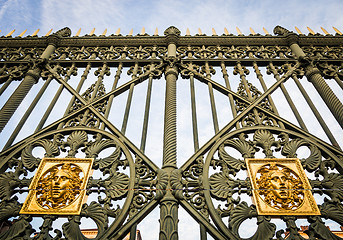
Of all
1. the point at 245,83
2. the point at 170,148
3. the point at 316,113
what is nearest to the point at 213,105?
the point at 245,83

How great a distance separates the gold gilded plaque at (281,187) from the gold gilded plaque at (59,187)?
2599mm

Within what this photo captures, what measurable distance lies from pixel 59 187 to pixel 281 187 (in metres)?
3.33

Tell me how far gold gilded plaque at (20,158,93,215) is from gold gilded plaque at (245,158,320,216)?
8.53 ft

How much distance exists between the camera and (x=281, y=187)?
400cm

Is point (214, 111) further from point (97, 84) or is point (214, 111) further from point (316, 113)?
point (97, 84)

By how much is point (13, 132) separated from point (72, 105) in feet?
3.87

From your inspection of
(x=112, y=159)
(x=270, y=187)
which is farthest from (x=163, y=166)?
(x=270, y=187)

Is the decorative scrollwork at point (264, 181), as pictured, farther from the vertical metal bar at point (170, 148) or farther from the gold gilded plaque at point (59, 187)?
the gold gilded plaque at point (59, 187)

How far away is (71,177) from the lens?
4.16m

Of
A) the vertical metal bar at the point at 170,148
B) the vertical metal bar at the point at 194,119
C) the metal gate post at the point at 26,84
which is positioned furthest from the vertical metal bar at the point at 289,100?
the metal gate post at the point at 26,84

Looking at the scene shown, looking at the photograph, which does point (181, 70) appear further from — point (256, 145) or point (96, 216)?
point (96, 216)

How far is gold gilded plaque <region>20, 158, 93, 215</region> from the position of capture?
384cm

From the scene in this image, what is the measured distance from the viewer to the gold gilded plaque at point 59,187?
12.6ft

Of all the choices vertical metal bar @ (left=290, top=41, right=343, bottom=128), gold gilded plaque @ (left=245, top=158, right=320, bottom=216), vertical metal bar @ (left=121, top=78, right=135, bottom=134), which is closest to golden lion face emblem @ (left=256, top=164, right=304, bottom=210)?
gold gilded plaque @ (left=245, top=158, right=320, bottom=216)
